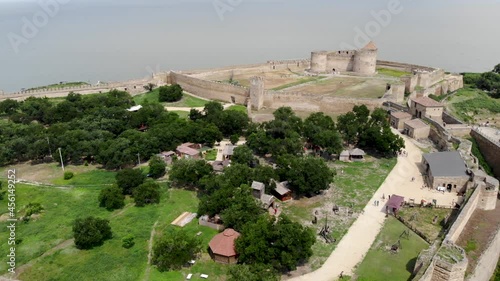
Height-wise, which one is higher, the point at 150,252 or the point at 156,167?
the point at 156,167

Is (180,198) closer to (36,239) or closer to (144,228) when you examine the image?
(144,228)

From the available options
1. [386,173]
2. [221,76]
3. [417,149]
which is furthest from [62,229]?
[221,76]

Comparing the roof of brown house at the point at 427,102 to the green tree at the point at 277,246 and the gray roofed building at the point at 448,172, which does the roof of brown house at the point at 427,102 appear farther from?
the green tree at the point at 277,246

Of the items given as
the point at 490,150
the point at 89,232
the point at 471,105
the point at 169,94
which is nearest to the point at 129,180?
the point at 89,232

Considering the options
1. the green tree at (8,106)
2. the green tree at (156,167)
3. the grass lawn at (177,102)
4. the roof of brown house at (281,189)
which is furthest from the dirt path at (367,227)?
the green tree at (8,106)

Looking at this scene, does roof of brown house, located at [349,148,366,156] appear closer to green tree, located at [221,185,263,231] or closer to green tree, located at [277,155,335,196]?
green tree, located at [277,155,335,196]

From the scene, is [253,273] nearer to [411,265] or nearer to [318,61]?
[411,265]
